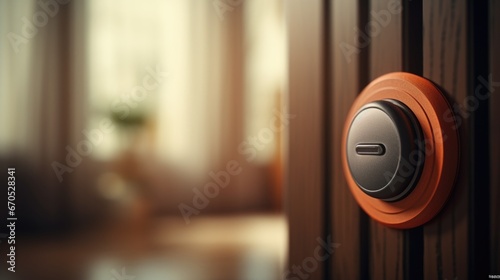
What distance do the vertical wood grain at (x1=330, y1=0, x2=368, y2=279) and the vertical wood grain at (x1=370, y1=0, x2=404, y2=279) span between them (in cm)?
1

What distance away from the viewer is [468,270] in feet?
1.25

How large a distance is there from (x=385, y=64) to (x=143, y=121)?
2613 millimetres

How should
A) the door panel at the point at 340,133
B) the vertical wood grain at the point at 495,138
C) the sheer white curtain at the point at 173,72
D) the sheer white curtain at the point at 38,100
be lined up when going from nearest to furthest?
the vertical wood grain at the point at 495,138
the door panel at the point at 340,133
the sheer white curtain at the point at 38,100
the sheer white curtain at the point at 173,72

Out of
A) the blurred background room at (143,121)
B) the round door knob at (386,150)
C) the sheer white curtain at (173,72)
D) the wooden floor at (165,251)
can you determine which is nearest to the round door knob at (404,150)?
the round door knob at (386,150)

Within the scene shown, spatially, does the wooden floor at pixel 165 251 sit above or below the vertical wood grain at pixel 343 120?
below

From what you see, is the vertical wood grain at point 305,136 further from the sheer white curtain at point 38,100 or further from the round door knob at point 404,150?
the sheer white curtain at point 38,100

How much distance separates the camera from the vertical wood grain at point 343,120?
1.61ft

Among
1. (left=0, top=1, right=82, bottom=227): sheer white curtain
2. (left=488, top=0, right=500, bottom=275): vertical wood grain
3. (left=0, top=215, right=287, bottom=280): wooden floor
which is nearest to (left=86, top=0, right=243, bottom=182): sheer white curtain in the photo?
(left=0, top=1, right=82, bottom=227): sheer white curtain

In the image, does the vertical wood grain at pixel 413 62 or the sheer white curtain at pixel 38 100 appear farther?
the sheer white curtain at pixel 38 100

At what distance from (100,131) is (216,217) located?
3.25ft

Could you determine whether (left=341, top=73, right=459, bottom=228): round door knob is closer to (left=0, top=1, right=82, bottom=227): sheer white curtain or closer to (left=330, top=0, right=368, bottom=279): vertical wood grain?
(left=330, top=0, right=368, bottom=279): vertical wood grain

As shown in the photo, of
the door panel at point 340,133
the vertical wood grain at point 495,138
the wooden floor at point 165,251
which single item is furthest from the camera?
the wooden floor at point 165,251

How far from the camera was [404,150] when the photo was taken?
402 mm

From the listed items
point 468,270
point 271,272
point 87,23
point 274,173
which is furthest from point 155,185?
point 468,270
